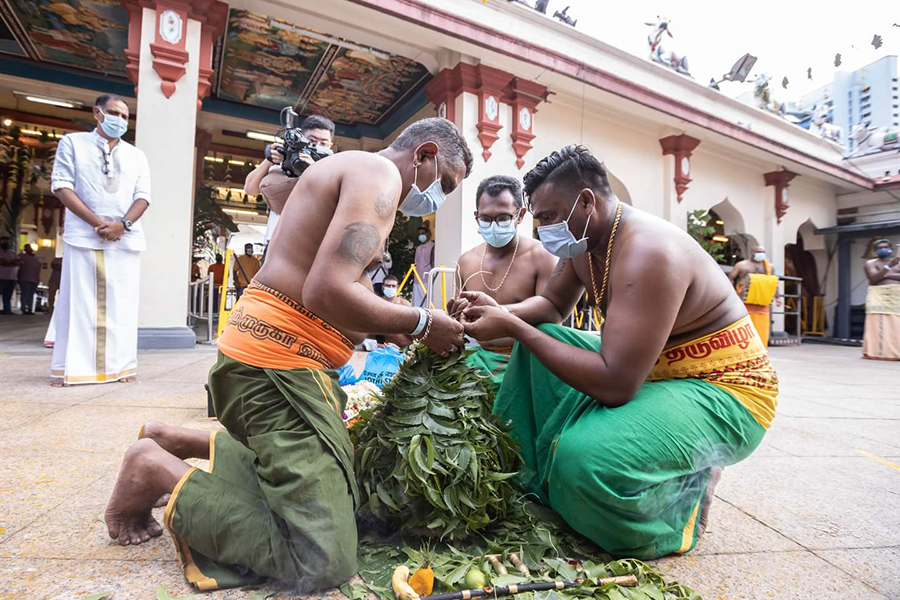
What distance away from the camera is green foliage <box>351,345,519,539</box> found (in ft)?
5.17

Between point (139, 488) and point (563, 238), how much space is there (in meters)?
1.75

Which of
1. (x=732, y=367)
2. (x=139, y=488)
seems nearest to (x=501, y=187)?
(x=732, y=367)

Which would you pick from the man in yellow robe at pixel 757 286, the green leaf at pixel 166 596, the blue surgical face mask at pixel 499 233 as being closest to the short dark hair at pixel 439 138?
the blue surgical face mask at pixel 499 233

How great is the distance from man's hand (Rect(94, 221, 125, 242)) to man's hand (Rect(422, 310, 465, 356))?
3.58 meters

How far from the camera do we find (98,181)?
163 inches

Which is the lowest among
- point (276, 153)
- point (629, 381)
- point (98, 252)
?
point (629, 381)

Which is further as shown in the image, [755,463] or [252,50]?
[252,50]

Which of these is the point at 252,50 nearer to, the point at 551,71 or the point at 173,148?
the point at 173,148

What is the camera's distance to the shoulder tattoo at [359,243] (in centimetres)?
157

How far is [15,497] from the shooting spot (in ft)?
6.53

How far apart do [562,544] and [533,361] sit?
2.23 feet

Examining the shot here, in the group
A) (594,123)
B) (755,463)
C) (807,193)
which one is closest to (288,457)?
(755,463)

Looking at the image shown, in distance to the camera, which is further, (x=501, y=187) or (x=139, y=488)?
(x=501, y=187)

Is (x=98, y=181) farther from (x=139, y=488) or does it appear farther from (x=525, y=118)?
(x=525, y=118)
